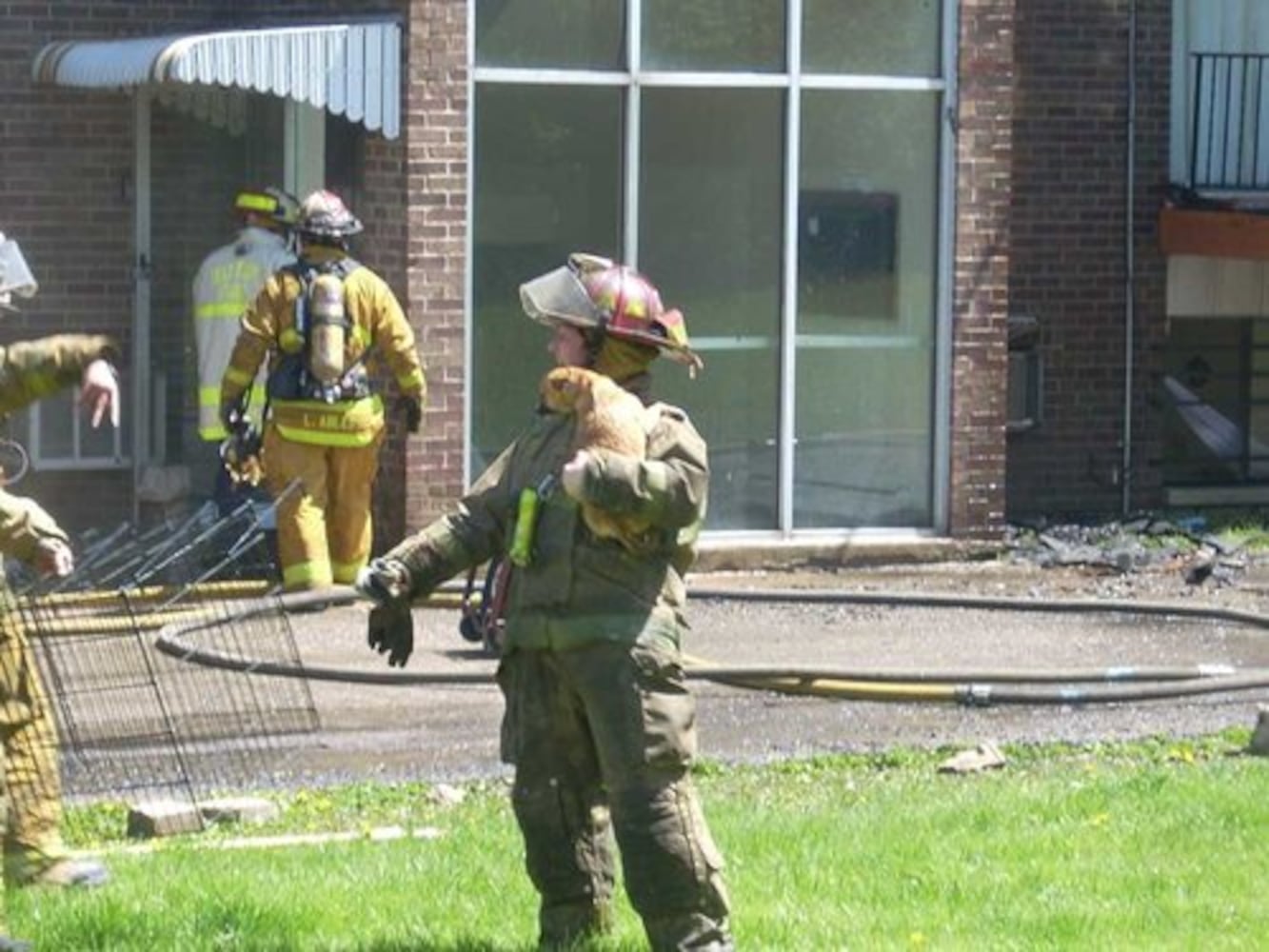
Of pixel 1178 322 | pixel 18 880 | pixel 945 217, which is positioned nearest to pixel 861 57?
pixel 945 217

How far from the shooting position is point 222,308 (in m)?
16.8

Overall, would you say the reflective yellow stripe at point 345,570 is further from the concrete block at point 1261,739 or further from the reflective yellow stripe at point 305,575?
the concrete block at point 1261,739

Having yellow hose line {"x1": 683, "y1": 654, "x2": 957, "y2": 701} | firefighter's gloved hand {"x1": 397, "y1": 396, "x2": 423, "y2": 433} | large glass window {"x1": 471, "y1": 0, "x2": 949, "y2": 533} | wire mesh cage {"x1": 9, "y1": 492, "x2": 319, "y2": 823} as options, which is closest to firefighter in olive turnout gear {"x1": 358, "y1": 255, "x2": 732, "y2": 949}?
wire mesh cage {"x1": 9, "y1": 492, "x2": 319, "y2": 823}

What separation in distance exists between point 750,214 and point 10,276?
30.8ft

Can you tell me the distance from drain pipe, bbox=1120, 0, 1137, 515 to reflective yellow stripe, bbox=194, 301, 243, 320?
6.08m

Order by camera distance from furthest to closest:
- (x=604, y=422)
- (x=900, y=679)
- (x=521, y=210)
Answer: (x=521, y=210), (x=900, y=679), (x=604, y=422)

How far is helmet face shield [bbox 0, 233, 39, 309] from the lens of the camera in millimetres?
8594

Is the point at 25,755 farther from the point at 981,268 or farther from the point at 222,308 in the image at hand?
the point at 981,268

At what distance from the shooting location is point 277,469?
15531 millimetres

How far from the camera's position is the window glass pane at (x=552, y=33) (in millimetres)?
16797

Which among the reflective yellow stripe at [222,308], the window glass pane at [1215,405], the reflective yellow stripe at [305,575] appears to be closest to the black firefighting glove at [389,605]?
the reflective yellow stripe at [305,575]

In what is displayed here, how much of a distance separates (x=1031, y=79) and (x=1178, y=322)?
6.28 ft

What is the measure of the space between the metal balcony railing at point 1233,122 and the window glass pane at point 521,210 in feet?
16.2

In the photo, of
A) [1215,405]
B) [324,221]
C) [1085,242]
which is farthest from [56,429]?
[1215,405]
